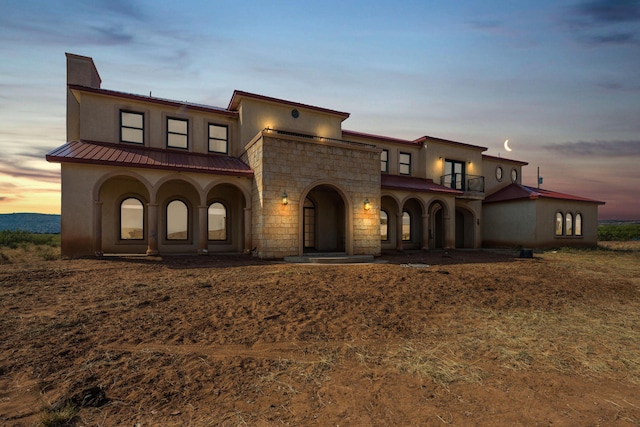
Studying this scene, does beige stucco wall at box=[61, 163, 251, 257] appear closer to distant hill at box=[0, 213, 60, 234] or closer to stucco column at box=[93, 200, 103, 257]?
stucco column at box=[93, 200, 103, 257]

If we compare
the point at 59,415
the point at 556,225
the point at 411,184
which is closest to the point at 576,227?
the point at 556,225

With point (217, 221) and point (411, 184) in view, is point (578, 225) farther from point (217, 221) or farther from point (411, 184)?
point (217, 221)

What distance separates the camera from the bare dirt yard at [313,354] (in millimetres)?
3270

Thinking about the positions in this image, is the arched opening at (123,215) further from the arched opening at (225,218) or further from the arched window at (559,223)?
the arched window at (559,223)

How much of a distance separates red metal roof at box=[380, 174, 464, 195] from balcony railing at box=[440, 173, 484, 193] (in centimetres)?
123

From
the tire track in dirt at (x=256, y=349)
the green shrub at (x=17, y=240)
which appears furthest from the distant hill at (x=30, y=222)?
the tire track in dirt at (x=256, y=349)

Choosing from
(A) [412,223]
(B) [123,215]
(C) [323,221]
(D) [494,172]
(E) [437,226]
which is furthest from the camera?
(D) [494,172]

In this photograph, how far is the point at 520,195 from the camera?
23.4 metres

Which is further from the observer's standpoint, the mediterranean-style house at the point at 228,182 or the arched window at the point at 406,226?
the arched window at the point at 406,226

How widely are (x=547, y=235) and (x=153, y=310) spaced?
24.7 m

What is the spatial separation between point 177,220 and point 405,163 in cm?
1494

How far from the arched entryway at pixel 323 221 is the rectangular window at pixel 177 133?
7049 mm

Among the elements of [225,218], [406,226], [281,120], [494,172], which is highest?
[281,120]

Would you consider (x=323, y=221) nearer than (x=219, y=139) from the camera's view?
No
